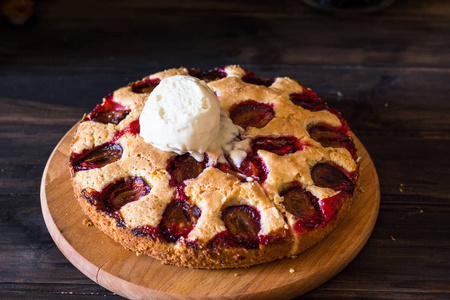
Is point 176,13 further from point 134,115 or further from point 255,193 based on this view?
point 255,193

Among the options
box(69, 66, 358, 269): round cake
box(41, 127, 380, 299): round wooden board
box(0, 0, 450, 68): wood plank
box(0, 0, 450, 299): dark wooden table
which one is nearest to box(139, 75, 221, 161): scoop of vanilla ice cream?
box(69, 66, 358, 269): round cake

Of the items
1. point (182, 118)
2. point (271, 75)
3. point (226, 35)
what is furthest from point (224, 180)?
point (226, 35)

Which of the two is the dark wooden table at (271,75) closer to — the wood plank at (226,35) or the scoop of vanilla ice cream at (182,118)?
the wood plank at (226,35)

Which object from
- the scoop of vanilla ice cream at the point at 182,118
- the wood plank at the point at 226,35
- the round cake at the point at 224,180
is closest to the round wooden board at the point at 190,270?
the round cake at the point at 224,180

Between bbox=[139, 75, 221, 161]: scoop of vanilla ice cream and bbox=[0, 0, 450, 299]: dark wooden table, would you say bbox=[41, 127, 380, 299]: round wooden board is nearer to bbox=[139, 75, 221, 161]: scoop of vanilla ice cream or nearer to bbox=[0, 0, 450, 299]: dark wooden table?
bbox=[0, 0, 450, 299]: dark wooden table

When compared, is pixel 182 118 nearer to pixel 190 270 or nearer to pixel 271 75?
pixel 190 270
